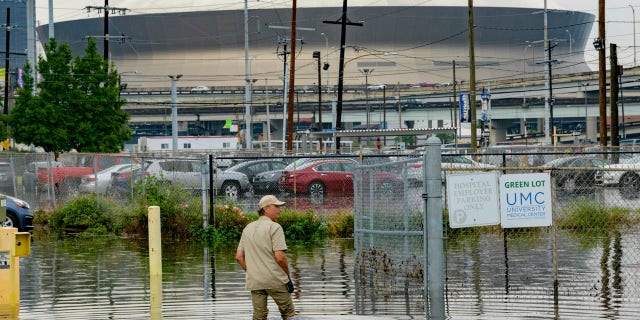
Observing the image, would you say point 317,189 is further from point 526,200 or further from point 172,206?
point 526,200

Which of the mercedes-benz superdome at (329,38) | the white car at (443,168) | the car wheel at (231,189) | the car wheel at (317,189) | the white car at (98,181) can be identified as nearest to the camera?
the white car at (443,168)

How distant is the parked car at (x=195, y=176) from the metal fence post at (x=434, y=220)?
49.7 ft

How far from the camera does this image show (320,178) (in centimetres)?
3366

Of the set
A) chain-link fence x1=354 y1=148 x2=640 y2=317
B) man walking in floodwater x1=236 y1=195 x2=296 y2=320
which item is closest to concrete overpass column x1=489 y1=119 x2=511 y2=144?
chain-link fence x1=354 y1=148 x2=640 y2=317

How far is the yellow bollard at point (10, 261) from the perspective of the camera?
50.6ft

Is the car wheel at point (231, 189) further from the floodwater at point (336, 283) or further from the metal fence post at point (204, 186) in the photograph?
the floodwater at point (336, 283)

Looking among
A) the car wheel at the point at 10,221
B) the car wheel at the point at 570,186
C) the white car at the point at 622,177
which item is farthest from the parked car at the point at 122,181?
the white car at the point at 622,177

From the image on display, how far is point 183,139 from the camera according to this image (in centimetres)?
10406

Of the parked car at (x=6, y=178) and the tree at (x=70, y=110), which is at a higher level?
the tree at (x=70, y=110)

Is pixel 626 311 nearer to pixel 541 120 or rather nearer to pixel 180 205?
pixel 180 205

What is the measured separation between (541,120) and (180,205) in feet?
367

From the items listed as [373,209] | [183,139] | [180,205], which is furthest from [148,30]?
[373,209]

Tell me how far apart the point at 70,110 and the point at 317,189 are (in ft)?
79.9

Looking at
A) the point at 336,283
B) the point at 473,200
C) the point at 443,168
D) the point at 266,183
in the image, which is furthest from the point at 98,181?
the point at 473,200
